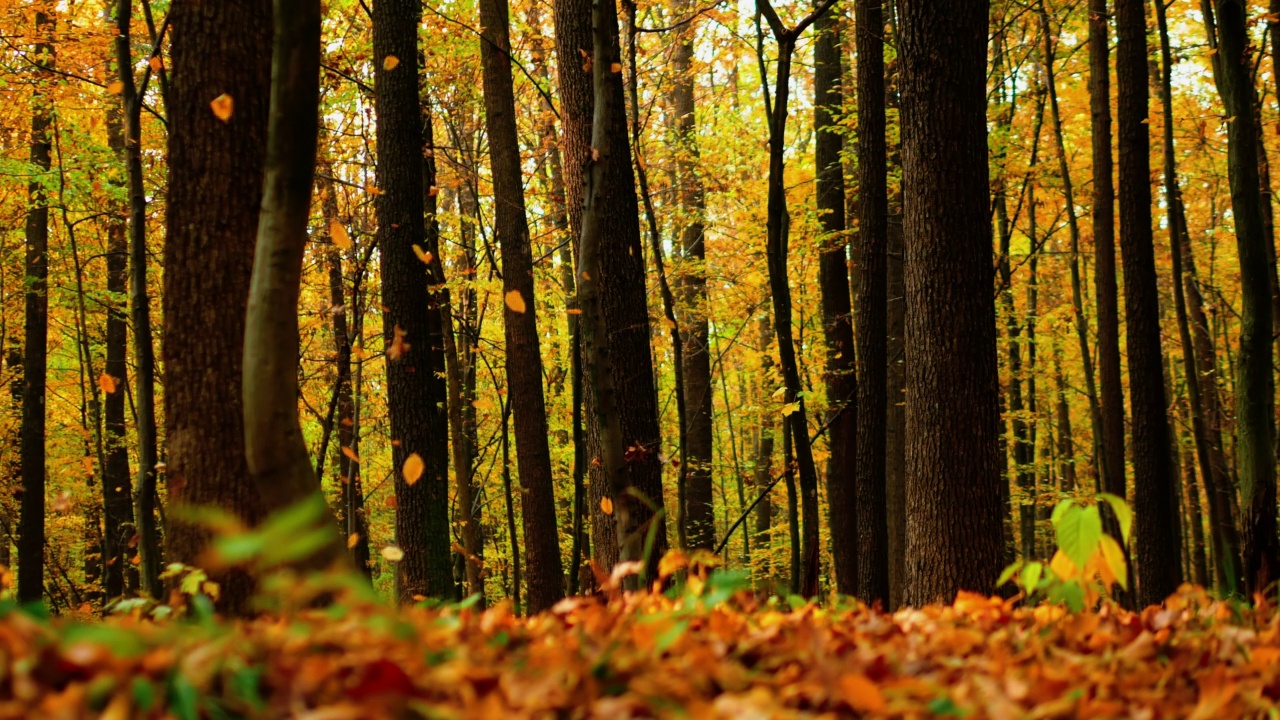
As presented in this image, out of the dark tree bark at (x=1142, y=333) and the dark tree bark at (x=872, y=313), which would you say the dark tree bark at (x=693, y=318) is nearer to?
the dark tree bark at (x=872, y=313)

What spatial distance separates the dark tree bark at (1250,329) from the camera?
702 cm

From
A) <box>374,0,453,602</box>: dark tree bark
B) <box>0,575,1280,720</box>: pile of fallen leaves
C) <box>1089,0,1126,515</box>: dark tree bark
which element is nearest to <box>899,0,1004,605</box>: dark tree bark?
<box>0,575,1280,720</box>: pile of fallen leaves

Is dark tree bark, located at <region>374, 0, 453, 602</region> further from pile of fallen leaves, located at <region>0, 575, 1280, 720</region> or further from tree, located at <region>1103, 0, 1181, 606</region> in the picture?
tree, located at <region>1103, 0, 1181, 606</region>

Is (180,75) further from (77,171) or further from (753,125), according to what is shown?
(753,125)

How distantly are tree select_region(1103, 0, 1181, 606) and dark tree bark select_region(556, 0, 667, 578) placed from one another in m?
5.55

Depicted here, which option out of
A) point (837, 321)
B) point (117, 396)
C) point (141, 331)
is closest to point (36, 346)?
point (117, 396)

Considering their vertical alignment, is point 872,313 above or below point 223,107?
below

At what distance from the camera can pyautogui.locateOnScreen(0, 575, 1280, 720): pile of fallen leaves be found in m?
1.55

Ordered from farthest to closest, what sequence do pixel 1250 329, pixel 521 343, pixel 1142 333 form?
pixel 1142 333, pixel 521 343, pixel 1250 329

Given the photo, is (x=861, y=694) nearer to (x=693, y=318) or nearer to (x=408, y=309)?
(x=408, y=309)

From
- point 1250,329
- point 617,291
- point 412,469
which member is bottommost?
point 412,469

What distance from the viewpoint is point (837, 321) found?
1096cm

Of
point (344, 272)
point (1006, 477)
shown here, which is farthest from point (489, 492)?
point (1006, 477)

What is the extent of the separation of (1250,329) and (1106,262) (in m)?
3.54
